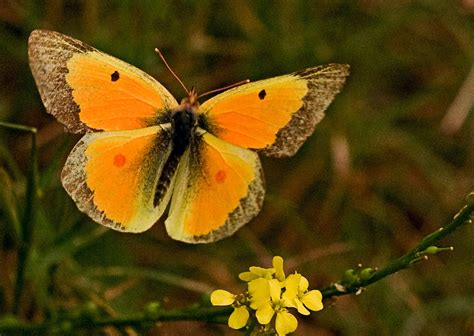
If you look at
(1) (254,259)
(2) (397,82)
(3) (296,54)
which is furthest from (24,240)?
(2) (397,82)

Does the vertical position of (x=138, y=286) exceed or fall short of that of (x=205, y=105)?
it falls short

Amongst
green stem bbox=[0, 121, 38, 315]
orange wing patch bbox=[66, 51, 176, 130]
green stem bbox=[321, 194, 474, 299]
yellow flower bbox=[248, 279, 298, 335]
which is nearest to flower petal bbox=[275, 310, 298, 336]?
yellow flower bbox=[248, 279, 298, 335]

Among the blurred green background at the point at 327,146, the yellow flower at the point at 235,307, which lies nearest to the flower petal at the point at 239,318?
the yellow flower at the point at 235,307

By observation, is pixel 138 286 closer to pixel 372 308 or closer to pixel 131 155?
pixel 372 308

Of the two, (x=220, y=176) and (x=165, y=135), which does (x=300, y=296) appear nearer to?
(x=220, y=176)

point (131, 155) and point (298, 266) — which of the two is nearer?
point (131, 155)

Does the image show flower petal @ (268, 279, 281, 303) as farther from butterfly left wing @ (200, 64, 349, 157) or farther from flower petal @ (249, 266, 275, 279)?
butterfly left wing @ (200, 64, 349, 157)

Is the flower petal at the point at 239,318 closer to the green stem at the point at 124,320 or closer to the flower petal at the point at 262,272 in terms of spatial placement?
the flower petal at the point at 262,272

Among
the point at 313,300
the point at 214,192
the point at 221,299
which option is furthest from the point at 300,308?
the point at 214,192
